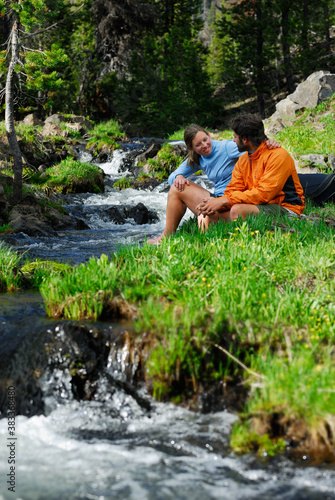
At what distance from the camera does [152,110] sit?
29.2 m

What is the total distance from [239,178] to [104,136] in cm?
1924

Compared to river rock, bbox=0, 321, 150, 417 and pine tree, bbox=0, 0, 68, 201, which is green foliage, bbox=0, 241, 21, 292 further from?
pine tree, bbox=0, 0, 68, 201

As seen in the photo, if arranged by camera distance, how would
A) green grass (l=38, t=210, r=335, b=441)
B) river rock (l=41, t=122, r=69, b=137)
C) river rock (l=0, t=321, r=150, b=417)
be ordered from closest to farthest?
green grass (l=38, t=210, r=335, b=441) → river rock (l=0, t=321, r=150, b=417) → river rock (l=41, t=122, r=69, b=137)

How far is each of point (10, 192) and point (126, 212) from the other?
3290 mm

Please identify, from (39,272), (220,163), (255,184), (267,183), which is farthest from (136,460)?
(220,163)

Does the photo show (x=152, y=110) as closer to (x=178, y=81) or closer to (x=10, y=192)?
(x=178, y=81)

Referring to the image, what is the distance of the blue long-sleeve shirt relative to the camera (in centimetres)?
644

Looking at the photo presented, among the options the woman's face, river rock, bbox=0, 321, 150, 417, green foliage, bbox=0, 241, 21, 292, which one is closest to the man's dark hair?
the woman's face

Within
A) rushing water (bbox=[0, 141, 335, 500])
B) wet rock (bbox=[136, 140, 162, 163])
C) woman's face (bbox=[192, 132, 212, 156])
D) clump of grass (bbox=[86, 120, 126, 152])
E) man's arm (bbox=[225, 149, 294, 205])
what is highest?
clump of grass (bbox=[86, 120, 126, 152])

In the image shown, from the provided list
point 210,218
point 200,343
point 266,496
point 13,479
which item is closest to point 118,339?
point 200,343

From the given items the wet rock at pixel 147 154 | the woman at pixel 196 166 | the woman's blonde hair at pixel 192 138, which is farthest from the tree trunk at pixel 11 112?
the wet rock at pixel 147 154

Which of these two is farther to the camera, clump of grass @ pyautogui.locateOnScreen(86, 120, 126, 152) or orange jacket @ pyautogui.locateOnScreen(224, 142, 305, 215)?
clump of grass @ pyautogui.locateOnScreen(86, 120, 126, 152)

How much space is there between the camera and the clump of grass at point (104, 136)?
2141 centimetres

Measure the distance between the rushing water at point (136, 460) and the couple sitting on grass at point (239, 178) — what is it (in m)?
2.99
